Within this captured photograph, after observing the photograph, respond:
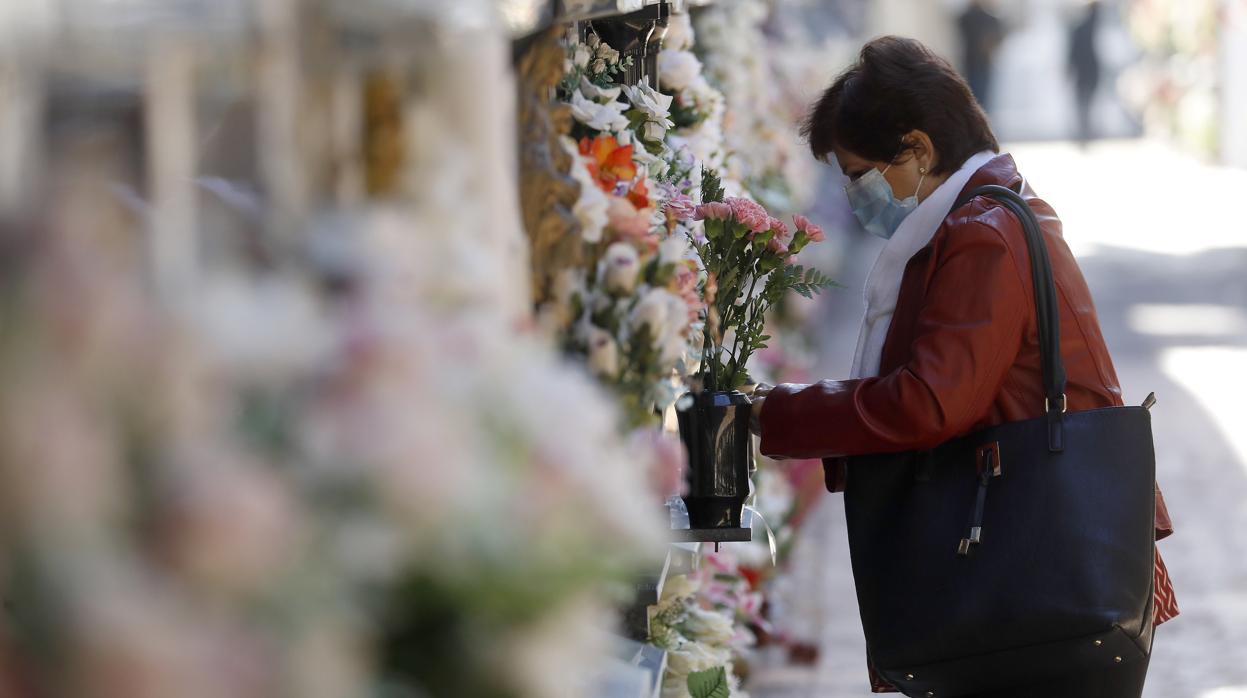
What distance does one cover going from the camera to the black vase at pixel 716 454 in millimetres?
2352

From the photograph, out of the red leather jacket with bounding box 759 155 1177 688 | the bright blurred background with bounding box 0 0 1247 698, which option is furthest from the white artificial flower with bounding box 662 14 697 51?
the bright blurred background with bounding box 0 0 1247 698

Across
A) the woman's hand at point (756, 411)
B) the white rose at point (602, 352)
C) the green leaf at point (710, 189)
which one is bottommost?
the woman's hand at point (756, 411)

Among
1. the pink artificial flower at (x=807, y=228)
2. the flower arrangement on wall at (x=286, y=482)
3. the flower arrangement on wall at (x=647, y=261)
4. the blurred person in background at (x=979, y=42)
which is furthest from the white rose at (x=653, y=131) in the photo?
the blurred person in background at (x=979, y=42)

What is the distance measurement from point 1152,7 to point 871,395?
57.7 feet

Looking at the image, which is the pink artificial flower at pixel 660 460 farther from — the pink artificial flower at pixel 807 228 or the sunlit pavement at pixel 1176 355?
the sunlit pavement at pixel 1176 355

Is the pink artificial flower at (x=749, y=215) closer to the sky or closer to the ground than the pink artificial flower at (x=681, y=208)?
closer to the ground

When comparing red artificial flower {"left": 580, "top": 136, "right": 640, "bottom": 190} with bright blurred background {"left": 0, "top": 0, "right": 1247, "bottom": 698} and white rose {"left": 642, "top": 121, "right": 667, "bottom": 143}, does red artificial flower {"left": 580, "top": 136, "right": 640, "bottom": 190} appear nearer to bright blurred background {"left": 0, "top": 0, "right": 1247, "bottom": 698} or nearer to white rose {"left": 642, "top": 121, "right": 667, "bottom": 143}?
white rose {"left": 642, "top": 121, "right": 667, "bottom": 143}

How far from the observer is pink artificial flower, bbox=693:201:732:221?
94.5 inches

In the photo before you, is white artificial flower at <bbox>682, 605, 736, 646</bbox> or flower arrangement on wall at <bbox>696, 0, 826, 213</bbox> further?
flower arrangement on wall at <bbox>696, 0, 826, 213</bbox>

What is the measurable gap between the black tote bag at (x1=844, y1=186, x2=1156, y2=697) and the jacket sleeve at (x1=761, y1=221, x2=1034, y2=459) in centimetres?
4

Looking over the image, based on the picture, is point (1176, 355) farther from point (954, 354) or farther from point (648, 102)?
point (954, 354)

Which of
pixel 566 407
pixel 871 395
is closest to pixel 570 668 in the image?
pixel 566 407

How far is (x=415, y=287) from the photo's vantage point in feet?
2.90

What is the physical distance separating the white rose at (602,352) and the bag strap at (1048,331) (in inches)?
Answer: 24.6
